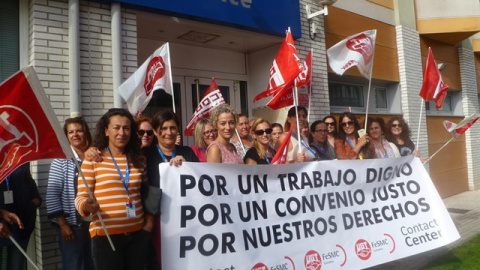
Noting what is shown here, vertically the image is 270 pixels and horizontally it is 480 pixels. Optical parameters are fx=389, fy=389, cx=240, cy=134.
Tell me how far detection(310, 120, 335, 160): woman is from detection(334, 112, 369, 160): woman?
14cm

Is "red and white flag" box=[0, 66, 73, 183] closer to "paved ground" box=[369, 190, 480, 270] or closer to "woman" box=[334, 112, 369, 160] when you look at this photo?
"woman" box=[334, 112, 369, 160]

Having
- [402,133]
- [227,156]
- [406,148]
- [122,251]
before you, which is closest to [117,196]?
[122,251]

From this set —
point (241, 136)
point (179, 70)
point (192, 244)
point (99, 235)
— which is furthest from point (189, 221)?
point (179, 70)

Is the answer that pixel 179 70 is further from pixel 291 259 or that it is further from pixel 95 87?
pixel 291 259

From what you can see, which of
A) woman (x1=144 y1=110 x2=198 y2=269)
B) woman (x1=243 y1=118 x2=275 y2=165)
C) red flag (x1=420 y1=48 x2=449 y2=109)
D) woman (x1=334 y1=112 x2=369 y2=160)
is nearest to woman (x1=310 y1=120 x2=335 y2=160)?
woman (x1=334 y1=112 x2=369 y2=160)

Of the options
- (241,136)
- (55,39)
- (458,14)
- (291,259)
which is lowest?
(291,259)

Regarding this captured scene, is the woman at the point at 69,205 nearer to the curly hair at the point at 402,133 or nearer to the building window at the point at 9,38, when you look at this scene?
the building window at the point at 9,38

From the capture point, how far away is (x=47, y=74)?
437 cm

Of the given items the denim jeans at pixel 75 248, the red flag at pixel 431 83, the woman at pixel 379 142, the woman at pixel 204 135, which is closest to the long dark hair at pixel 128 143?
the denim jeans at pixel 75 248

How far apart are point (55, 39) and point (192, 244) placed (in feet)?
9.82

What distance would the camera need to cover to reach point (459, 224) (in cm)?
702

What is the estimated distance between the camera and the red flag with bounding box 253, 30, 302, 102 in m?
4.58

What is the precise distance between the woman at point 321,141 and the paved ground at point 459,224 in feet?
5.06

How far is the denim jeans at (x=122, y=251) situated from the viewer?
2.71 metres
